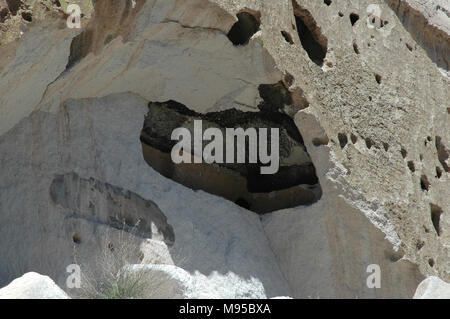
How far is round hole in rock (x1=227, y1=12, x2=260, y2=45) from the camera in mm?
7887

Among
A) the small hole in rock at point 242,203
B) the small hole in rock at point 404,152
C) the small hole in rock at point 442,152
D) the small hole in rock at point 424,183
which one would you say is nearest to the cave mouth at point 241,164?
A: the small hole in rock at point 242,203

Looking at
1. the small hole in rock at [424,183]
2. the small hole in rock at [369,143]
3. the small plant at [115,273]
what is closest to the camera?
the small plant at [115,273]

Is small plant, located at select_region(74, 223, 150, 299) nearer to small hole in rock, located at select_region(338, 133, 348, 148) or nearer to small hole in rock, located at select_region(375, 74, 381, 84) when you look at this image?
small hole in rock, located at select_region(338, 133, 348, 148)

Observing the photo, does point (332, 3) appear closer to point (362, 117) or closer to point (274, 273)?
point (362, 117)

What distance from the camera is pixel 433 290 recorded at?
20.0 ft

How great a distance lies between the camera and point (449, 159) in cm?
923

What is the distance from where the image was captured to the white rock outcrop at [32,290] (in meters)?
5.70

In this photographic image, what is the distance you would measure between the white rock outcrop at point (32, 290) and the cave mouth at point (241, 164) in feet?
9.38

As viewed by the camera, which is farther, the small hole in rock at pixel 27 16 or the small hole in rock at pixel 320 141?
the small hole in rock at pixel 320 141

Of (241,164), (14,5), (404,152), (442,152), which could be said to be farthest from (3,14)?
(442,152)

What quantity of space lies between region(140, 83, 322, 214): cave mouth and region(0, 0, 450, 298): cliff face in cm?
4

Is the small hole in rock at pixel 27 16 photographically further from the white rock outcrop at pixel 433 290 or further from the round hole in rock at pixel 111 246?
the white rock outcrop at pixel 433 290

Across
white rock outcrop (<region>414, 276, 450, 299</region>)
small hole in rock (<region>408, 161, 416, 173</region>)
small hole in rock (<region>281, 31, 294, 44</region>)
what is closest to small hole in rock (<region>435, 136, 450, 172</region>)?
small hole in rock (<region>408, 161, 416, 173</region>)
